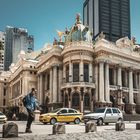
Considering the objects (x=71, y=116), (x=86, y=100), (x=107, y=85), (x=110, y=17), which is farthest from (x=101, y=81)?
(x=110, y=17)

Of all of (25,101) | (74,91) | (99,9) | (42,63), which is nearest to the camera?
(25,101)

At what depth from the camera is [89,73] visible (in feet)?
186

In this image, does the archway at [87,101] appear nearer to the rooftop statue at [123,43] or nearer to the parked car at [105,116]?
the rooftop statue at [123,43]

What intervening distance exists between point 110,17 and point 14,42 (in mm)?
49760

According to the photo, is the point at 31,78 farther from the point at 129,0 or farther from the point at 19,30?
the point at 129,0

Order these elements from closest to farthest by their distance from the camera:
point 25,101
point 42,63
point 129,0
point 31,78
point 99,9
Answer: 1. point 25,101
2. point 42,63
3. point 31,78
4. point 99,9
5. point 129,0

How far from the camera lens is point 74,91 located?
54281mm

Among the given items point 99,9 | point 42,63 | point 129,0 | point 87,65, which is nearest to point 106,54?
point 87,65

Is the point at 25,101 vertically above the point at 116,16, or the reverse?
the point at 116,16

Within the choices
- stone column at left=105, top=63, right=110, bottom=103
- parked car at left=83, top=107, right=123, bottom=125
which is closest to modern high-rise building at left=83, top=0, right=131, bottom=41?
stone column at left=105, top=63, right=110, bottom=103

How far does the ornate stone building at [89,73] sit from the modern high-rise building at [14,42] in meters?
89.2

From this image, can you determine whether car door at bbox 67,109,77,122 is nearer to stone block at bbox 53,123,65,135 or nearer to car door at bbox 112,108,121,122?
car door at bbox 112,108,121,122

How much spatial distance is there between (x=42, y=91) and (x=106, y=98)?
703 inches

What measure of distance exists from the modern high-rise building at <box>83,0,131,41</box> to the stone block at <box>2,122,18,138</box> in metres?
143
